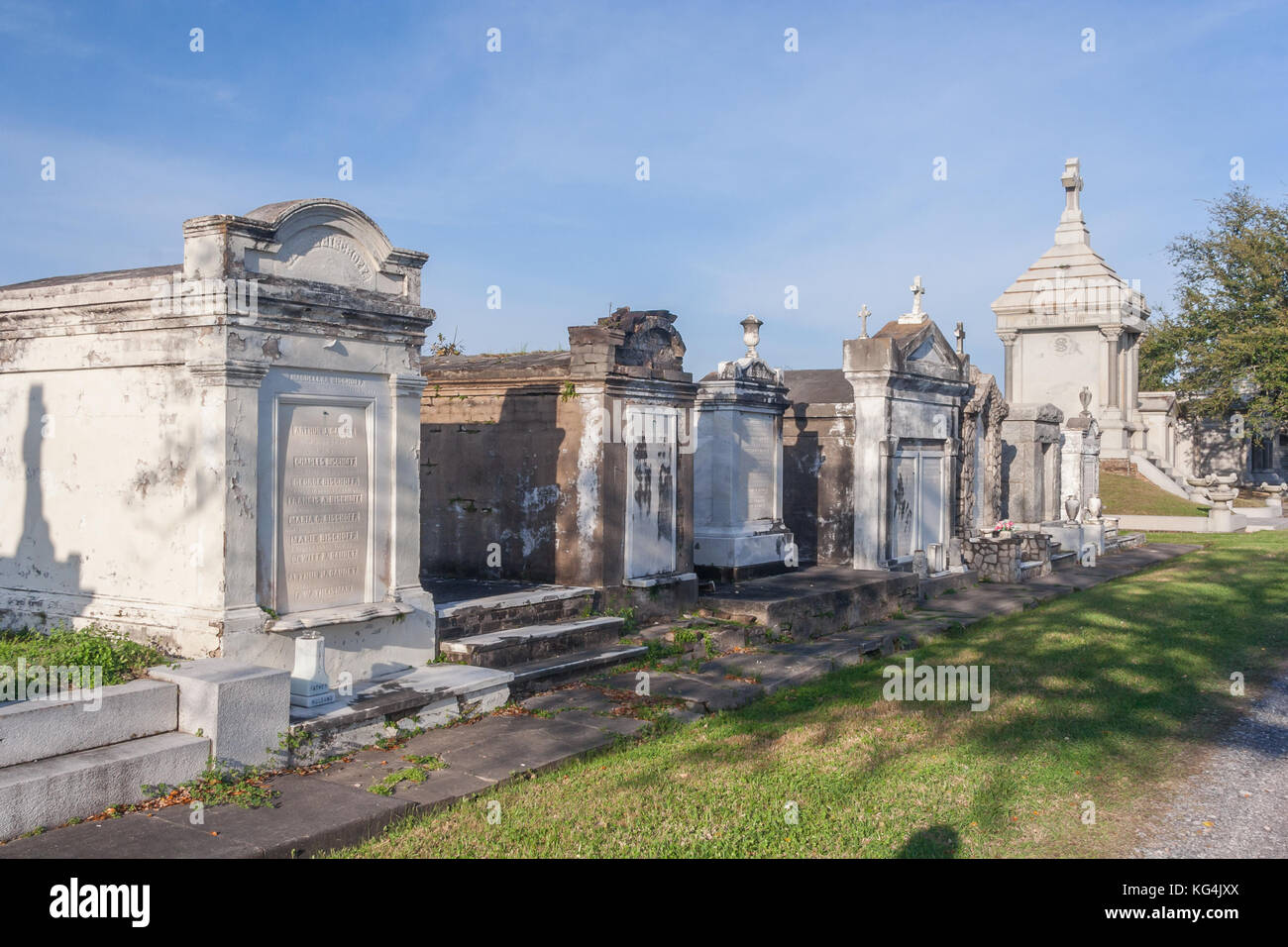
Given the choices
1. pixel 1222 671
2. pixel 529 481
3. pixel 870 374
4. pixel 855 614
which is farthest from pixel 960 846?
pixel 870 374

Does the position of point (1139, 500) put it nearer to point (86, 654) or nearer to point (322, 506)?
point (322, 506)

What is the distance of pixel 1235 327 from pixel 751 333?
1164 inches

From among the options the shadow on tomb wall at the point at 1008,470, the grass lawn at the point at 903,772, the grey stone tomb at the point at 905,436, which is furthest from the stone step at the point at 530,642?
the shadow on tomb wall at the point at 1008,470

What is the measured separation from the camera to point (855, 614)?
12.7 m

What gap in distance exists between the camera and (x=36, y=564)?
7785 millimetres

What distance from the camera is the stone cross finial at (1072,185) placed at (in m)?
34.4

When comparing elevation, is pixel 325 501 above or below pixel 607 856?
above

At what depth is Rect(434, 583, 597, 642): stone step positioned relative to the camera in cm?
873

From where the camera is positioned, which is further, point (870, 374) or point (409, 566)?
point (870, 374)

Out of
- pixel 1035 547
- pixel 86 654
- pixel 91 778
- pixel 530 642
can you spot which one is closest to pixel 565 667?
pixel 530 642

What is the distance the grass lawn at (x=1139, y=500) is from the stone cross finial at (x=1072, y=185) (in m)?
9.58

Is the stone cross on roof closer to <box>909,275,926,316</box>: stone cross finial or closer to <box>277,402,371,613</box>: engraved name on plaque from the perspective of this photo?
<box>909,275,926,316</box>: stone cross finial

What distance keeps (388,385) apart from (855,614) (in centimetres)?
702
